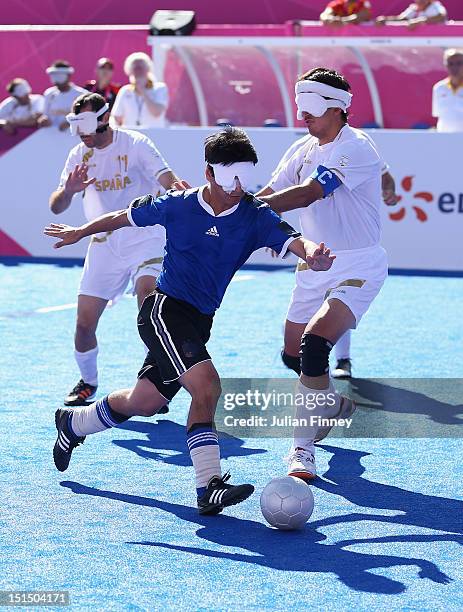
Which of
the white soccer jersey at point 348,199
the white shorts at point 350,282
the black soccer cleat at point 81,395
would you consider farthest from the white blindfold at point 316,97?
the black soccer cleat at point 81,395

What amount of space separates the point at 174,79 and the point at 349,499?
553 inches

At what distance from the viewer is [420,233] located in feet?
53.2

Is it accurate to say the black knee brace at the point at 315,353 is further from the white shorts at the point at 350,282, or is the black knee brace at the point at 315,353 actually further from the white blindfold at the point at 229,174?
the white blindfold at the point at 229,174

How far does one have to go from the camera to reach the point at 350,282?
7.59 meters

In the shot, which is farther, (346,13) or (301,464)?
(346,13)

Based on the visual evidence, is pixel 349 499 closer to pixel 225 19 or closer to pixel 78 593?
pixel 78 593

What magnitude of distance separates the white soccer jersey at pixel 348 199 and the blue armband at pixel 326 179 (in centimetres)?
11

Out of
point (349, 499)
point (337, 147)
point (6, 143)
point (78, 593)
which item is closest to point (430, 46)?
point (6, 143)

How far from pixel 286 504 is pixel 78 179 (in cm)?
300

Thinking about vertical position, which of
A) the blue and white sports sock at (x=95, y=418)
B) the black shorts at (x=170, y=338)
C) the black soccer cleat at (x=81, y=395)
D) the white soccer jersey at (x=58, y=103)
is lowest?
the white soccer jersey at (x=58, y=103)

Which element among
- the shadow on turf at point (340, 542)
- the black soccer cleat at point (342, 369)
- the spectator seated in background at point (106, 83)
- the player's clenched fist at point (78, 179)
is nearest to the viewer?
the shadow on turf at point (340, 542)

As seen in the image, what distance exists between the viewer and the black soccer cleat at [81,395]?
29.7 ft

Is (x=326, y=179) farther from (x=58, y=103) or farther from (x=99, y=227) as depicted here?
(x=58, y=103)

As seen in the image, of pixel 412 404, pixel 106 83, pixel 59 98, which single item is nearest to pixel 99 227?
pixel 412 404
